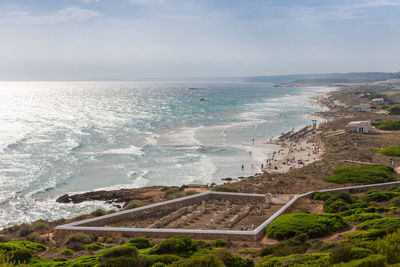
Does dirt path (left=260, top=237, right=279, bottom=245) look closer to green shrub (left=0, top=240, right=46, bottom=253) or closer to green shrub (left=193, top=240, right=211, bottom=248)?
green shrub (left=193, top=240, right=211, bottom=248)

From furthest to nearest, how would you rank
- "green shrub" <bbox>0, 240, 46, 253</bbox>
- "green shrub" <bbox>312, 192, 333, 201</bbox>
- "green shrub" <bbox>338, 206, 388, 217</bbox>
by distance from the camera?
1. "green shrub" <bbox>312, 192, 333, 201</bbox>
2. "green shrub" <bbox>338, 206, 388, 217</bbox>
3. "green shrub" <bbox>0, 240, 46, 253</bbox>

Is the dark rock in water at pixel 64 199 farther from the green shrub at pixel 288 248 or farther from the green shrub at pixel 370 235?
the green shrub at pixel 370 235

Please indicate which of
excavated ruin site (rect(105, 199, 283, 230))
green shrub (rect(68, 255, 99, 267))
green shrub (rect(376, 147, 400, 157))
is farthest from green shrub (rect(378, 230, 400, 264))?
green shrub (rect(376, 147, 400, 157))

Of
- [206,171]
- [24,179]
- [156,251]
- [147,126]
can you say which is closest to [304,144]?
[206,171]

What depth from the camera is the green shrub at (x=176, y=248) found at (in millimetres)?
15832

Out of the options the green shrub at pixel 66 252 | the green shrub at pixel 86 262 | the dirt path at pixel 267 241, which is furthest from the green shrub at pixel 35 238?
the dirt path at pixel 267 241

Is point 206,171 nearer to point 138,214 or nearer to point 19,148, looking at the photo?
point 138,214

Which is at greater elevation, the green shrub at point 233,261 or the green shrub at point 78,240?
the green shrub at point 233,261

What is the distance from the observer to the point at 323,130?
73.4 metres

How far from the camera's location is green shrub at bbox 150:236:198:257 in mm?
15832

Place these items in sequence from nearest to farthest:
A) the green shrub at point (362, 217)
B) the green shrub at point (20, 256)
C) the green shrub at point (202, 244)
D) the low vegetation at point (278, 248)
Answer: the low vegetation at point (278, 248) → the green shrub at point (20, 256) → the green shrub at point (202, 244) → the green shrub at point (362, 217)

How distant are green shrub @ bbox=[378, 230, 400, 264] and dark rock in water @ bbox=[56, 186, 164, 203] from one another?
76.0 ft

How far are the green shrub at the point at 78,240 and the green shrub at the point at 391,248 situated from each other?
45.8 feet

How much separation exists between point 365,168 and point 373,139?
80.4ft
